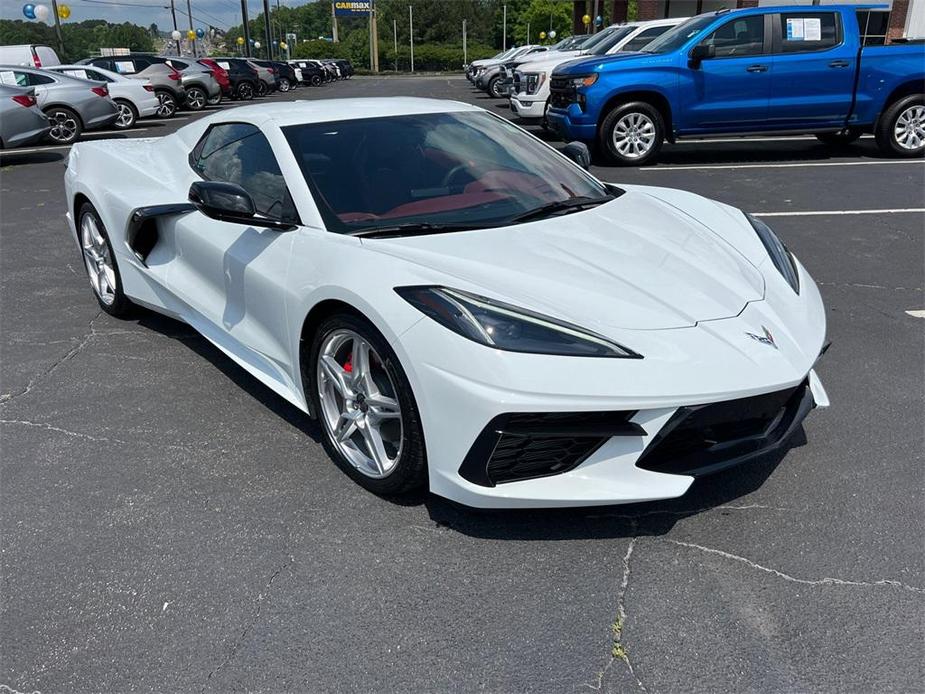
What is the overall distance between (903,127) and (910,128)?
10 cm

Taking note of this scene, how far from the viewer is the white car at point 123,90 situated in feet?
55.0

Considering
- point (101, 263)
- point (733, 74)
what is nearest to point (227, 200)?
point (101, 263)

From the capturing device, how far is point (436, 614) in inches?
91.9

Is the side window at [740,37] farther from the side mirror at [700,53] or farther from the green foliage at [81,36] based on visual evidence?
the green foliage at [81,36]

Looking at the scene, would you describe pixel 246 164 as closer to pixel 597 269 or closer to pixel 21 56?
pixel 597 269

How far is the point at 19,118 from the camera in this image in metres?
12.2

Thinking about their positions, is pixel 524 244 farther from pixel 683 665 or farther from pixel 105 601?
pixel 105 601

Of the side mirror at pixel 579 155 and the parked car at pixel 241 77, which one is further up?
the parked car at pixel 241 77

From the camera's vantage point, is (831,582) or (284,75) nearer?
(831,582)

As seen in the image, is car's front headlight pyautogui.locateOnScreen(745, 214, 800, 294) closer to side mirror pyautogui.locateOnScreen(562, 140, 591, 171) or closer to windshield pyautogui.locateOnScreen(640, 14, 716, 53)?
side mirror pyautogui.locateOnScreen(562, 140, 591, 171)

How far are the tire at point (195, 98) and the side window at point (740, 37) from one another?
53.6 feet

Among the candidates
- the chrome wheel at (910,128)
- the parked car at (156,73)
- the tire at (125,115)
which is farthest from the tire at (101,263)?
the parked car at (156,73)

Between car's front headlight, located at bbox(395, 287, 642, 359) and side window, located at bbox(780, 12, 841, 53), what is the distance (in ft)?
29.4

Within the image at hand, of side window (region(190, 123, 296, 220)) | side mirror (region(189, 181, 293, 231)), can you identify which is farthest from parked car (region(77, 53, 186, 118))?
side mirror (region(189, 181, 293, 231))
